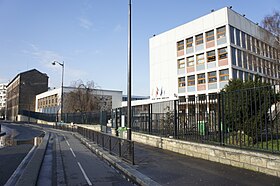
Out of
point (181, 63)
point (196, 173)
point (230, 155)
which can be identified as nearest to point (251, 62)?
point (181, 63)

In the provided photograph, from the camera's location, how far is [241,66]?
122ft

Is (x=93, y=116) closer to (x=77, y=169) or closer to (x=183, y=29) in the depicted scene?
(x=183, y=29)

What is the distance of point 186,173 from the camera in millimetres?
8305

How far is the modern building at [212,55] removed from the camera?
1412 inches

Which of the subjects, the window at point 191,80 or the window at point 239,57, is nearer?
the window at point 239,57

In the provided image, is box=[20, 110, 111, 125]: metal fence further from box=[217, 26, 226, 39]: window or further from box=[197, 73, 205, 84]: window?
box=[217, 26, 226, 39]: window

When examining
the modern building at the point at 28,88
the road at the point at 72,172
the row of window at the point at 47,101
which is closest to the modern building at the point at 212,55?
the road at the point at 72,172

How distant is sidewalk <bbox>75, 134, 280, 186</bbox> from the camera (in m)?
7.13

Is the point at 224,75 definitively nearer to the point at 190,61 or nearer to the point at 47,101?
the point at 190,61

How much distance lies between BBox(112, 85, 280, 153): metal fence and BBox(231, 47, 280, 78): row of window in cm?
2503

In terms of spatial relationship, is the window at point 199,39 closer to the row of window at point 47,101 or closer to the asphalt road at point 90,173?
the asphalt road at point 90,173

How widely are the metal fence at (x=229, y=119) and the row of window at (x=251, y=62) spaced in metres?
25.0

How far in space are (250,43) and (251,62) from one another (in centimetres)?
322

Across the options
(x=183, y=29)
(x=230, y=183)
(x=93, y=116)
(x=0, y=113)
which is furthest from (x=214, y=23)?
(x=0, y=113)
